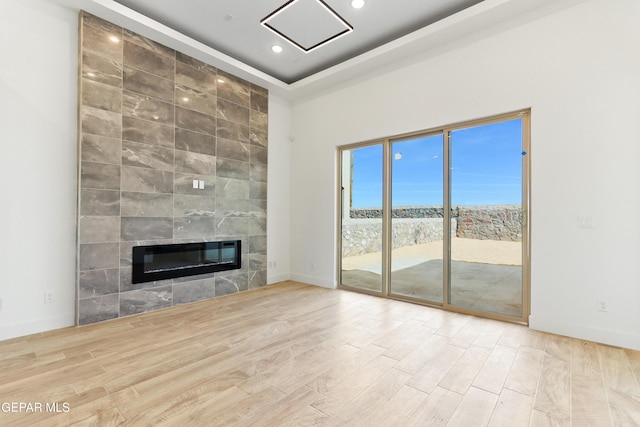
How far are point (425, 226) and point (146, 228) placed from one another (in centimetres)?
370

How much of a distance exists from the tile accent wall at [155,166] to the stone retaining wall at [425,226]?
67.5 inches

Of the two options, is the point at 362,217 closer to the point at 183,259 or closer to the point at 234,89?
the point at 183,259

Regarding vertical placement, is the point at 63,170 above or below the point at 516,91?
below

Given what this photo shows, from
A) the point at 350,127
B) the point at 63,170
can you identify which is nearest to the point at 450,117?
the point at 350,127

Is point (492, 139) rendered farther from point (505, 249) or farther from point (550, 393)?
point (550, 393)

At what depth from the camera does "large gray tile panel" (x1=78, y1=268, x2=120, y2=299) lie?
3.17m

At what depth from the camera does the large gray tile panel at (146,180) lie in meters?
3.50

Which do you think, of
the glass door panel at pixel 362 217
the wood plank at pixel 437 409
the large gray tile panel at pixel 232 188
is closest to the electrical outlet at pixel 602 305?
the wood plank at pixel 437 409

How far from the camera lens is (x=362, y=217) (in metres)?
4.76

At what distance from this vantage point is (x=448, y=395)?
1936 millimetres

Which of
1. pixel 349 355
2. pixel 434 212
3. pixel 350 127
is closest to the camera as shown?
pixel 349 355

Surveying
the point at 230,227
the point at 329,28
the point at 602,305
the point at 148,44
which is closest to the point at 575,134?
the point at 602,305

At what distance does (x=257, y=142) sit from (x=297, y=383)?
12.8ft

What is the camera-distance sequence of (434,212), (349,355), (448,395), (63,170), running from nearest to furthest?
(448,395) → (349,355) → (63,170) → (434,212)
